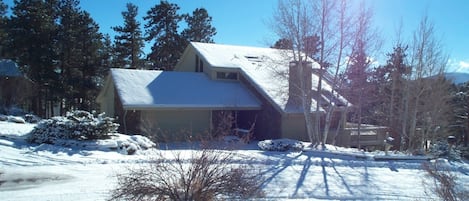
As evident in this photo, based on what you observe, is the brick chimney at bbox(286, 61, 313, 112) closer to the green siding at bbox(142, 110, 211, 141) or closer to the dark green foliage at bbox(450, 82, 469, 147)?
the green siding at bbox(142, 110, 211, 141)

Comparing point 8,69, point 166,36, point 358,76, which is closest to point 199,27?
point 166,36

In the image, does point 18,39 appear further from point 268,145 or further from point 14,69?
point 268,145

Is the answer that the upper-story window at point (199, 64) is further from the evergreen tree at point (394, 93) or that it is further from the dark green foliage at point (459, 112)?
the dark green foliage at point (459, 112)

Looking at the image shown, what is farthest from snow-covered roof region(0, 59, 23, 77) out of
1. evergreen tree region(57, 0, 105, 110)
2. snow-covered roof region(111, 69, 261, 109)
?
snow-covered roof region(111, 69, 261, 109)

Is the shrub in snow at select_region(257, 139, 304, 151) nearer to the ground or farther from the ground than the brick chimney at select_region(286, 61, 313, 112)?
nearer to the ground

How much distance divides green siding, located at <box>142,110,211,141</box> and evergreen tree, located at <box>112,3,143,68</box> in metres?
17.9

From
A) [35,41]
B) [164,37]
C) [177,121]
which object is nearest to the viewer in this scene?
[177,121]

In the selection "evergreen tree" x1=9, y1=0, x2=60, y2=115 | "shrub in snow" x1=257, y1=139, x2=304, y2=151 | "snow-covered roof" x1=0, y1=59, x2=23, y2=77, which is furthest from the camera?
"evergreen tree" x1=9, y1=0, x2=60, y2=115

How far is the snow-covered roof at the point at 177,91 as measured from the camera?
18.8 metres

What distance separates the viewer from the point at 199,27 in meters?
40.8

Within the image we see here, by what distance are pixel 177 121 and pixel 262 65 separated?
7606 millimetres

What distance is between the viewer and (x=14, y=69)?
93.0 ft

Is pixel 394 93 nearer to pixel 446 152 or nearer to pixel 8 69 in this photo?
pixel 446 152

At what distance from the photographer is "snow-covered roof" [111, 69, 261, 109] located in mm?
18781
